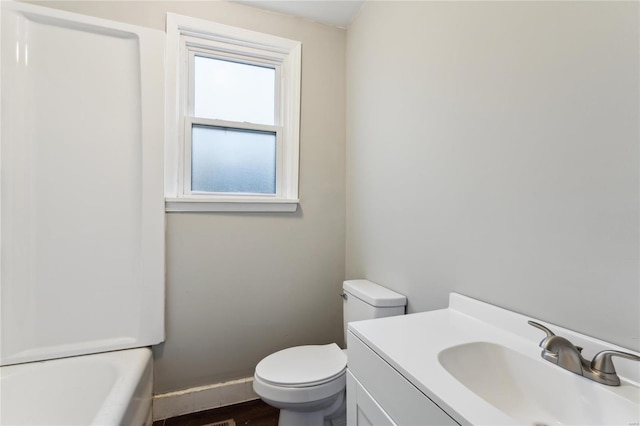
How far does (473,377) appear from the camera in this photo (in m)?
0.74

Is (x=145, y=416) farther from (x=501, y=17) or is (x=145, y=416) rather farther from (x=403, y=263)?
(x=501, y=17)

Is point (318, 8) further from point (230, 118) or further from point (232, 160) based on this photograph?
point (232, 160)

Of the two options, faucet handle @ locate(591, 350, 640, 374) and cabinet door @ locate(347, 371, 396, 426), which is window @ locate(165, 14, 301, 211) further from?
faucet handle @ locate(591, 350, 640, 374)

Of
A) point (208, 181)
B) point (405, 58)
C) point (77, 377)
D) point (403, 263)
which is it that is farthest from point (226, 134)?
point (77, 377)

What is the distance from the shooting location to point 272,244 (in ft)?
5.83

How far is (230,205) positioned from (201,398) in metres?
1.14

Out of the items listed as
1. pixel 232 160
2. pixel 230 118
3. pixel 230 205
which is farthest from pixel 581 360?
pixel 230 118

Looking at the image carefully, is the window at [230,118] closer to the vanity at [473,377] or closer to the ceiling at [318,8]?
the ceiling at [318,8]

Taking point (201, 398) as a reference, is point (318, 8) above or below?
above

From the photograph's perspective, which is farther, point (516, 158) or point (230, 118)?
point (230, 118)

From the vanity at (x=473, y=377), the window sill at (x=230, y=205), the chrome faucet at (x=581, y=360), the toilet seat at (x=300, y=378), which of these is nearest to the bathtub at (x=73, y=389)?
the toilet seat at (x=300, y=378)

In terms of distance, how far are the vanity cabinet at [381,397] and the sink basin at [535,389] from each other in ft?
0.47

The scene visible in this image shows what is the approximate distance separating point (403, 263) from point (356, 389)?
64 centimetres

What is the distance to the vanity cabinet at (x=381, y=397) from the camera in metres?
0.58
